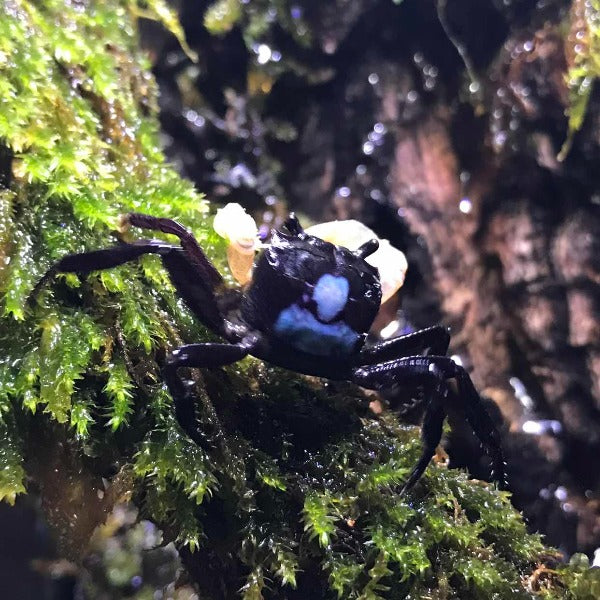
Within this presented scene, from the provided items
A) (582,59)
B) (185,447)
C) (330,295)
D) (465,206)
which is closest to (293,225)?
(330,295)

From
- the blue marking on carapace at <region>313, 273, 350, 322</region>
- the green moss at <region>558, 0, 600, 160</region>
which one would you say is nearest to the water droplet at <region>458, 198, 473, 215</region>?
the green moss at <region>558, 0, 600, 160</region>

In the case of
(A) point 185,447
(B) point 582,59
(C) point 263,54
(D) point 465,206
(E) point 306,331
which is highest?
(C) point 263,54

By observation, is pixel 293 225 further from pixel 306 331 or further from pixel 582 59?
pixel 582 59

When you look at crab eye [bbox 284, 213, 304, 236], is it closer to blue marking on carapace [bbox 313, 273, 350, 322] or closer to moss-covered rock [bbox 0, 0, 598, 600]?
blue marking on carapace [bbox 313, 273, 350, 322]

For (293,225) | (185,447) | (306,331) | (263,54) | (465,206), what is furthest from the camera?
(263,54)

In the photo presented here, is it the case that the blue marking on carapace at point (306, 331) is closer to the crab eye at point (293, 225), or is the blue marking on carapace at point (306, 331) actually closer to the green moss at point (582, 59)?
the crab eye at point (293, 225)

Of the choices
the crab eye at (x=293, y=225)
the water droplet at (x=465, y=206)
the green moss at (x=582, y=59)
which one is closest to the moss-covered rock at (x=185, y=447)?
Answer: the crab eye at (x=293, y=225)
